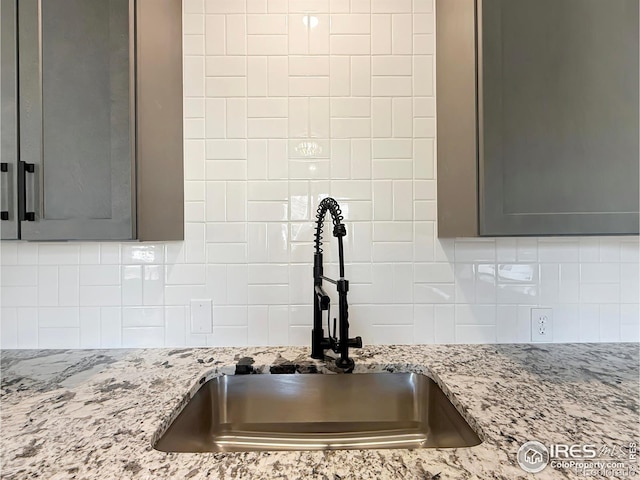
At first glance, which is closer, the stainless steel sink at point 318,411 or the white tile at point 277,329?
the stainless steel sink at point 318,411

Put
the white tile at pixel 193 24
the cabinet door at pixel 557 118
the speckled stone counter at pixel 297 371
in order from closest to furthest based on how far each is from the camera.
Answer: the speckled stone counter at pixel 297 371 → the cabinet door at pixel 557 118 → the white tile at pixel 193 24

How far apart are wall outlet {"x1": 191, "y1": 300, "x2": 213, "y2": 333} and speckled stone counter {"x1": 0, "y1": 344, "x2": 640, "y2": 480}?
8cm

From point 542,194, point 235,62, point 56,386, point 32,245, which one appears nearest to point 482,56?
point 542,194

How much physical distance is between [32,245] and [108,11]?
2.85 feet

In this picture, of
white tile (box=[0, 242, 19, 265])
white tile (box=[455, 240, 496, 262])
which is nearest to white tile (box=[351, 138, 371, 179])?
white tile (box=[455, 240, 496, 262])

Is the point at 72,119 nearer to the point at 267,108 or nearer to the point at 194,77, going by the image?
the point at 194,77

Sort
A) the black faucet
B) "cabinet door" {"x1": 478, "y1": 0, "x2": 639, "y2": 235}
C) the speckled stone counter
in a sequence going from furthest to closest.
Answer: the black faucet → "cabinet door" {"x1": 478, "y1": 0, "x2": 639, "y2": 235} → the speckled stone counter

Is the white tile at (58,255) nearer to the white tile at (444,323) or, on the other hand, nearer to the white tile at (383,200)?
the white tile at (383,200)

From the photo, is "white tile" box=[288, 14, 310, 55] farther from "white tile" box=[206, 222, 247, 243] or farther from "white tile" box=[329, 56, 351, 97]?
"white tile" box=[206, 222, 247, 243]

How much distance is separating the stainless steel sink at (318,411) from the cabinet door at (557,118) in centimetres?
60

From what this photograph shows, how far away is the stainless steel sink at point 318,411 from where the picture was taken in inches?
39.5

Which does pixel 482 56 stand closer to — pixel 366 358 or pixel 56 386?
pixel 366 358

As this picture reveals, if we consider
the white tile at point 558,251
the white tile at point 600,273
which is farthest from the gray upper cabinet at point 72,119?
the white tile at point 600,273

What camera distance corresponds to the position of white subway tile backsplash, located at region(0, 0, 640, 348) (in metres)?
1.20
